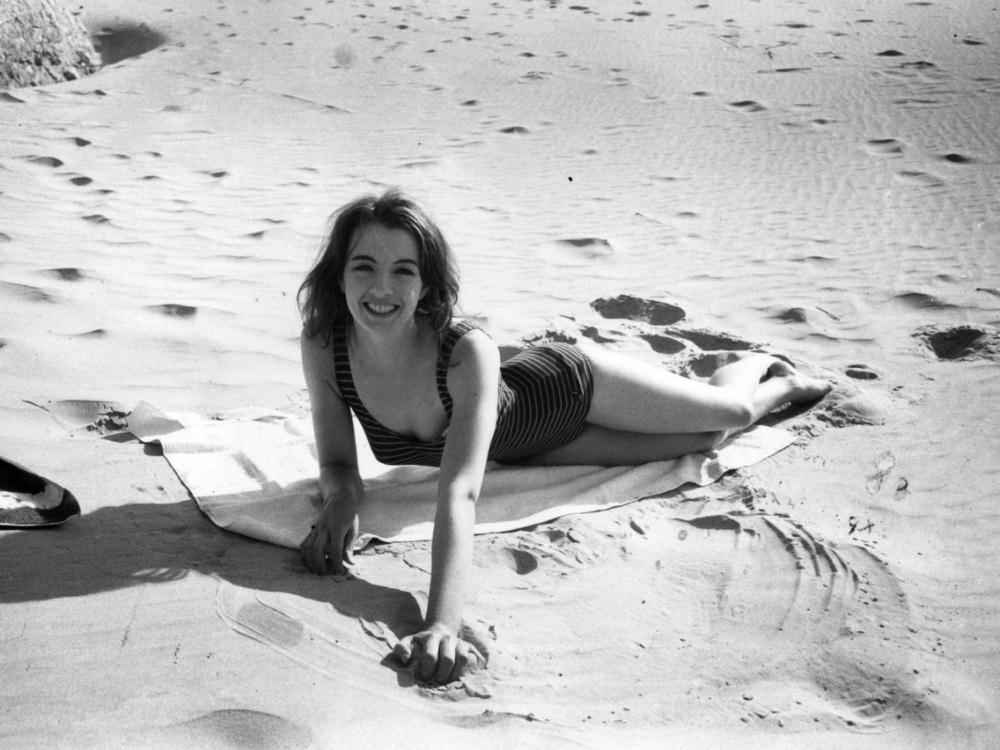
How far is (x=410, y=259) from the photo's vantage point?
291cm

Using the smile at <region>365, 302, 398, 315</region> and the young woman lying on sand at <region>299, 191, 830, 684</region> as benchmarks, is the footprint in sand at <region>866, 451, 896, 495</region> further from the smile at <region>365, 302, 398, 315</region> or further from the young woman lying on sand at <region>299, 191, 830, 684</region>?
the smile at <region>365, 302, 398, 315</region>

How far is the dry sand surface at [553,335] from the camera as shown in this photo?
2369 mm

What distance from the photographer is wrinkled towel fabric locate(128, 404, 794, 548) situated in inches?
126

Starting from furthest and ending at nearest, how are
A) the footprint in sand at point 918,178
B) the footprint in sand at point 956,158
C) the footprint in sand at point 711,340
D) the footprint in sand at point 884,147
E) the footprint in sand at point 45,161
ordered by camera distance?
the footprint in sand at point 884,147, the footprint in sand at point 956,158, the footprint in sand at point 918,178, the footprint in sand at point 45,161, the footprint in sand at point 711,340

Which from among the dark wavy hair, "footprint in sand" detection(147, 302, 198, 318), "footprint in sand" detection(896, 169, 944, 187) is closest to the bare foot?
the dark wavy hair

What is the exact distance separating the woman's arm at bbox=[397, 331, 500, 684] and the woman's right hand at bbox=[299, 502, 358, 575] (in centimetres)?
37

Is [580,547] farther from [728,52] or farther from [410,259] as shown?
[728,52]

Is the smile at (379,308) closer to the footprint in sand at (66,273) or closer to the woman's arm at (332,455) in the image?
the woman's arm at (332,455)

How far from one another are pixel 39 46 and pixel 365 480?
8127 mm

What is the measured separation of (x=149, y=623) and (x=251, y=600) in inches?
10.0

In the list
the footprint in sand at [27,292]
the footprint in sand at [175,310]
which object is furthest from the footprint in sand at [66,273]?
the footprint in sand at [175,310]

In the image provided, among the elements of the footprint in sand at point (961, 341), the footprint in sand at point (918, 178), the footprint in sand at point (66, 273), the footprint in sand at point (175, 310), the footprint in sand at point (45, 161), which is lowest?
the footprint in sand at point (961, 341)

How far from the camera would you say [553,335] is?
185 inches

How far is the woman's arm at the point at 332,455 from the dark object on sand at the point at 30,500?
27.2 inches
